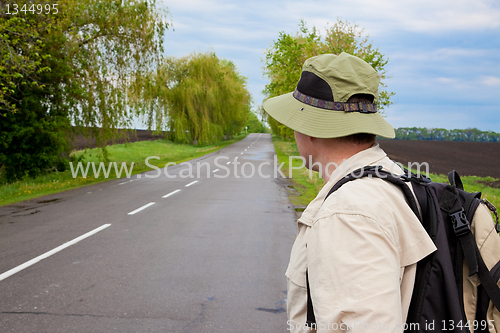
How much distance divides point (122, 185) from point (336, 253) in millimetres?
14416

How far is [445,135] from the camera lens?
6388cm

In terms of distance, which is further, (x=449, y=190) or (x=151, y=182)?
(x=151, y=182)

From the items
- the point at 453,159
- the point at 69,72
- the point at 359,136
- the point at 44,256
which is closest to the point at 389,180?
the point at 359,136

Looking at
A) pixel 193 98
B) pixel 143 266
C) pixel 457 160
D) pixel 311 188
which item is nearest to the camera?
pixel 143 266

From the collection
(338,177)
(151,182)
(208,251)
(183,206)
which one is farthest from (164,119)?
(338,177)

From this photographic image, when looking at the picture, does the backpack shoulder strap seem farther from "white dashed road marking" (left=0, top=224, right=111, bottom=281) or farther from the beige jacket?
"white dashed road marking" (left=0, top=224, right=111, bottom=281)

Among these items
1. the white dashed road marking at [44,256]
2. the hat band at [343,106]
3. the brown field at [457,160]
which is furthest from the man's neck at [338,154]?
the brown field at [457,160]

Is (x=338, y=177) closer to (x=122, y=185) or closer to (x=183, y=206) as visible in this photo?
(x=183, y=206)

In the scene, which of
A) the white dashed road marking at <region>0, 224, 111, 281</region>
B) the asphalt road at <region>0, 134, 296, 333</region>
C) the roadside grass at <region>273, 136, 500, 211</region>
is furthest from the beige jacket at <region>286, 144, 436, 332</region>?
the roadside grass at <region>273, 136, 500, 211</region>

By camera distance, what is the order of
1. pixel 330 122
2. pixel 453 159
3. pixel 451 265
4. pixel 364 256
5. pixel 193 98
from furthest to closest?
pixel 193 98
pixel 453 159
pixel 330 122
pixel 451 265
pixel 364 256

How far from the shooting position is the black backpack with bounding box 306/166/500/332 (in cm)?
116

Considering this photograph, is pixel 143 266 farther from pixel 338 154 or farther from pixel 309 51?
pixel 309 51

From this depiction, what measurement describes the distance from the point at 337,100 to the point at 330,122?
0.32 feet

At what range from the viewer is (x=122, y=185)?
47.3 feet
